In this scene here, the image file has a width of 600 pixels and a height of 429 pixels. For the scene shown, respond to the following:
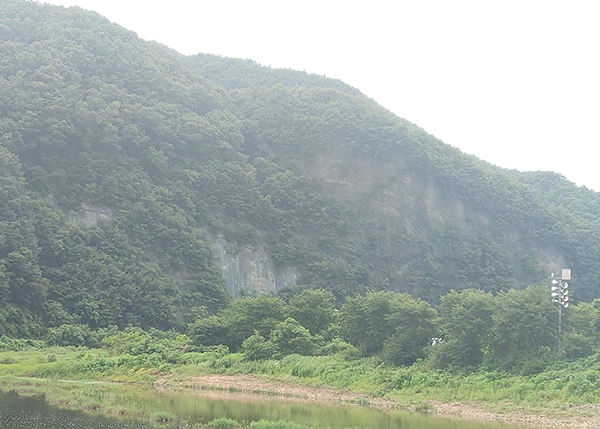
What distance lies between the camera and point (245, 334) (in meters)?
44.7

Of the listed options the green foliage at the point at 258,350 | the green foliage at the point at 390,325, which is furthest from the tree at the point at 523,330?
the green foliage at the point at 258,350

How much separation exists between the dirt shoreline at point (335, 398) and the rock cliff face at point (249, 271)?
1692 inches

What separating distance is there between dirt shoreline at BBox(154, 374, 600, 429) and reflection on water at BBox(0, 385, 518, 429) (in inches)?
48.5

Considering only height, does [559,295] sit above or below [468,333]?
above

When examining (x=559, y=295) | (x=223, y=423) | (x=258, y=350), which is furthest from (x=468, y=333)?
(x=223, y=423)

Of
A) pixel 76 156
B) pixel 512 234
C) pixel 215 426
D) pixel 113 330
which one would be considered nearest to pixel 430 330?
pixel 215 426

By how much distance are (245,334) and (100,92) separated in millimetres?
53586

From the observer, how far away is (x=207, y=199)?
86.8m

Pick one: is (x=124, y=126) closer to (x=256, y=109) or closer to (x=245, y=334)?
(x=256, y=109)

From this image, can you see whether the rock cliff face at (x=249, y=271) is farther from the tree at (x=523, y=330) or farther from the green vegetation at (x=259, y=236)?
the tree at (x=523, y=330)

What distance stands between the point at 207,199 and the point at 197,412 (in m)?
63.5

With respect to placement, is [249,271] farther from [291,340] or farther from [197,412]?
[197,412]

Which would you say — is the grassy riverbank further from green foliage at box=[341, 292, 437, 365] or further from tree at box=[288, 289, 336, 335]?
tree at box=[288, 289, 336, 335]

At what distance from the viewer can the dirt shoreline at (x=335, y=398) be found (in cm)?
2425
